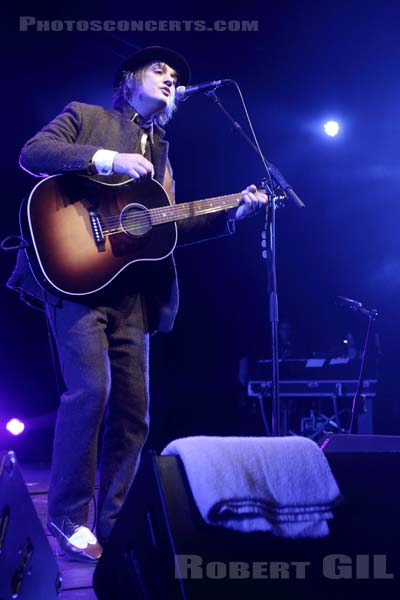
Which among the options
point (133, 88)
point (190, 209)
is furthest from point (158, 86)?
point (190, 209)

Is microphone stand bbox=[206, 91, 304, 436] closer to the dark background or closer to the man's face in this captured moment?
the man's face

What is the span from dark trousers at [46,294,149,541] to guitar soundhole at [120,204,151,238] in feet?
0.87

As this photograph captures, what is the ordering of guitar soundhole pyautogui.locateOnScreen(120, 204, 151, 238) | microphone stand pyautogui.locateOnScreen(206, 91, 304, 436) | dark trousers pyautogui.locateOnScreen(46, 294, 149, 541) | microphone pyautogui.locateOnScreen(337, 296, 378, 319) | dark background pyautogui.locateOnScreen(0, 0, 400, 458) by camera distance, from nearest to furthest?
dark trousers pyautogui.locateOnScreen(46, 294, 149, 541)
guitar soundhole pyautogui.locateOnScreen(120, 204, 151, 238)
microphone stand pyautogui.locateOnScreen(206, 91, 304, 436)
microphone pyautogui.locateOnScreen(337, 296, 378, 319)
dark background pyautogui.locateOnScreen(0, 0, 400, 458)

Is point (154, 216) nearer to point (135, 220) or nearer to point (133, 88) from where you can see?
point (135, 220)

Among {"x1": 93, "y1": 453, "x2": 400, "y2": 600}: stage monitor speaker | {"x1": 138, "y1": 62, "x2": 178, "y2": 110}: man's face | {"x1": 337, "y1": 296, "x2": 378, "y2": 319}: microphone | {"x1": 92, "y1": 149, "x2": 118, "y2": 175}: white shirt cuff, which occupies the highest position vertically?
{"x1": 138, "y1": 62, "x2": 178, "y2": 110}: man's face

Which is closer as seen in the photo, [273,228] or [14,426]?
[273,228]

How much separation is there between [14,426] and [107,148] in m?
4.02

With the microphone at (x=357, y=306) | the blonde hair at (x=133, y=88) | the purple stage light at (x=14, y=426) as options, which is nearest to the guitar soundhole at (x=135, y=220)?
the blonde hair at (x=133, y=88)

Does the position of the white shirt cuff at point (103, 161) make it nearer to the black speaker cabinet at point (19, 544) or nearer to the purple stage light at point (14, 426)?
the black speaker cabinet at point (19, 544)

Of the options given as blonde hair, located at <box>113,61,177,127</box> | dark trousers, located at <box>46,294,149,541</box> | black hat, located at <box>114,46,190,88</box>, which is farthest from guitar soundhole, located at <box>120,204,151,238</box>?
black hat, located at <box>114,46,190,88</box>

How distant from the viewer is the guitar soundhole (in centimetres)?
251

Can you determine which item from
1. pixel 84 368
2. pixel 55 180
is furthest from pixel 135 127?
pixel 84 368

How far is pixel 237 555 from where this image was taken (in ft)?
4.18

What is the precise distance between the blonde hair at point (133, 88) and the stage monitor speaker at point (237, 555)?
1.96m
